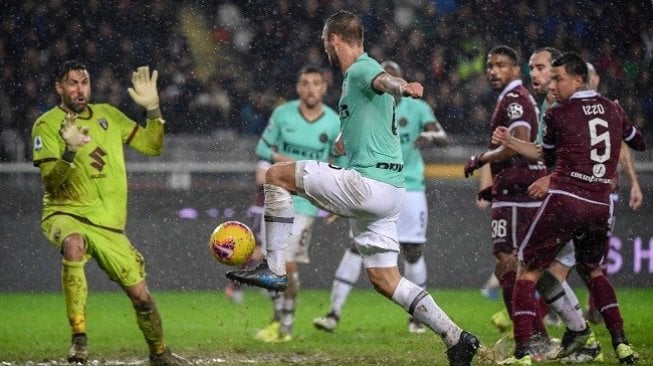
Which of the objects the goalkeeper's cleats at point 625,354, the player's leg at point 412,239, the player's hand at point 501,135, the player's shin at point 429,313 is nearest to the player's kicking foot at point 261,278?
the player's shin at point 429,313

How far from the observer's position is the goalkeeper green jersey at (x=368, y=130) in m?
7.59

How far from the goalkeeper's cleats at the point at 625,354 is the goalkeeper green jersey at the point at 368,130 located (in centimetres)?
198

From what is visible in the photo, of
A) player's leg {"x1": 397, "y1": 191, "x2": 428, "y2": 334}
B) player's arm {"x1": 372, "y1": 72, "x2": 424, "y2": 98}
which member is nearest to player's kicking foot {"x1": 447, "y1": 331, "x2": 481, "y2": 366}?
player's arm {"x1": 372, "y1": 72, "x2": 424, "y2": 98}

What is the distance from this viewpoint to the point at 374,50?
17.9 metres

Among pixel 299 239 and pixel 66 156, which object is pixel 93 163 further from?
pixel 299 239

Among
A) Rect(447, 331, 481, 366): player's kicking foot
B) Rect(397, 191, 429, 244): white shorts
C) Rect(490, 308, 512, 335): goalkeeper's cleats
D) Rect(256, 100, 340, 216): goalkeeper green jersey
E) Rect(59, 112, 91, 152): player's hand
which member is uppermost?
Rect(59, 112, 91, 152): player's hand

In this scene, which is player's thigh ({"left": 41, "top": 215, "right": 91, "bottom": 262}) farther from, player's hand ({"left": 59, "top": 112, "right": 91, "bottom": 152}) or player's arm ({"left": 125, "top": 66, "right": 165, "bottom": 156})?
player's arm ({"left": 125, "top": 66, "right": 165, "bottom": 156})

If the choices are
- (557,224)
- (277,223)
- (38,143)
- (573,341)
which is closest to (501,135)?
(557,224)

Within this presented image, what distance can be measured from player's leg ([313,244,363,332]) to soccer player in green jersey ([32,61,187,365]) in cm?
260

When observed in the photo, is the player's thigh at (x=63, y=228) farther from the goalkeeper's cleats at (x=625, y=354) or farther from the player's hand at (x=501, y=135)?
the goalkeeper's cleats at (x=625, y=354)

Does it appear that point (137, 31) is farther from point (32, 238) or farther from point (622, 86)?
point (622, 86)

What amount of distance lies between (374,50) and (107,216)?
9661mm

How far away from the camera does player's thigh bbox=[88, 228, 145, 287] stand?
855 centimetres

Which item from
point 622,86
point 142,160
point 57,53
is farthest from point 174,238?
point 622,86
